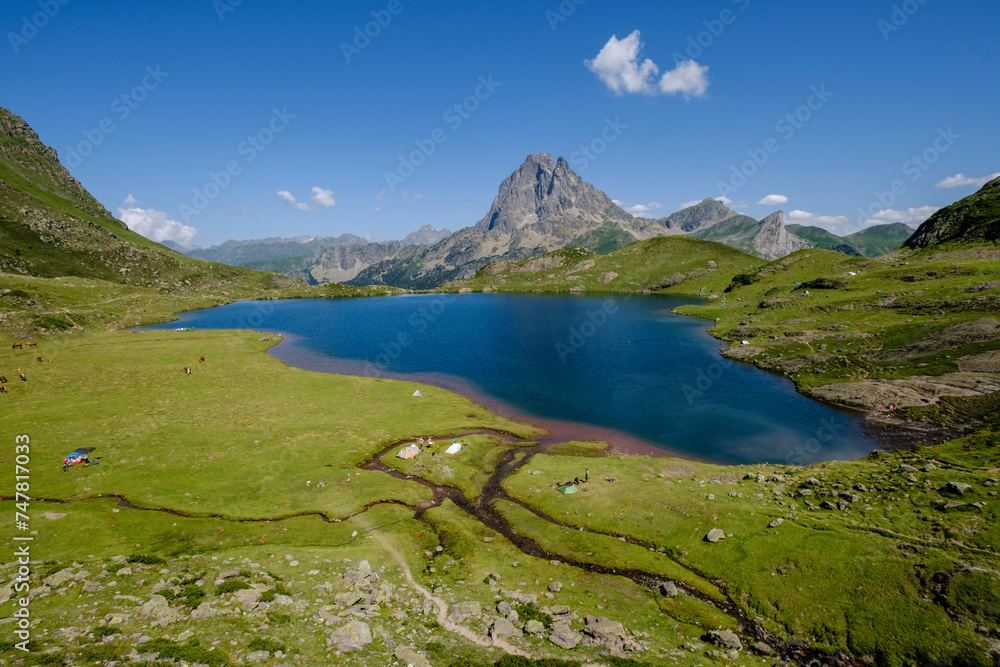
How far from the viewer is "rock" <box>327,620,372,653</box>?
2052 centimetres

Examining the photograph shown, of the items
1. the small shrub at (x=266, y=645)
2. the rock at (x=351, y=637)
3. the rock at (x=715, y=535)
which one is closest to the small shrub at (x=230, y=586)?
the small shrub at (x=266, y=645)

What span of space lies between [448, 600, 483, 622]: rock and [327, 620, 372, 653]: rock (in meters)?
5.45

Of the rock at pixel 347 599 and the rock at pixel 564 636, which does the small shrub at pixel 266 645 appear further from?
the rock at pixel 564 636

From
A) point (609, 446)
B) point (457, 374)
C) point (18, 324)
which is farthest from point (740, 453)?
point (18, 324)

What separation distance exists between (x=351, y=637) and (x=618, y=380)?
79460 millimetres

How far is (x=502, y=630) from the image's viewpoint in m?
23.7

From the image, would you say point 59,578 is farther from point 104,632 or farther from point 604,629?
point 604,629

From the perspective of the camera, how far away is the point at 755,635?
25.9 m

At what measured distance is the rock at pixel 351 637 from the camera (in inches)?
808

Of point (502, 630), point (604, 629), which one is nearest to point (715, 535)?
point (604, 629)

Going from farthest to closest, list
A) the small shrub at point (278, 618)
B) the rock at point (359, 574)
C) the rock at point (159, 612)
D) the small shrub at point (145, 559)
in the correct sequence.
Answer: the rock at point (359, 574) < the small shrub at point (145, 559) < the small shrub at point (278, 618) < the rock at point (159, 612)

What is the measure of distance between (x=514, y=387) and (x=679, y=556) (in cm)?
5613

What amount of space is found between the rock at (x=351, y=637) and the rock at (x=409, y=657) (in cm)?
187

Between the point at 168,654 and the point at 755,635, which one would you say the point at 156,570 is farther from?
the point at 755,635
